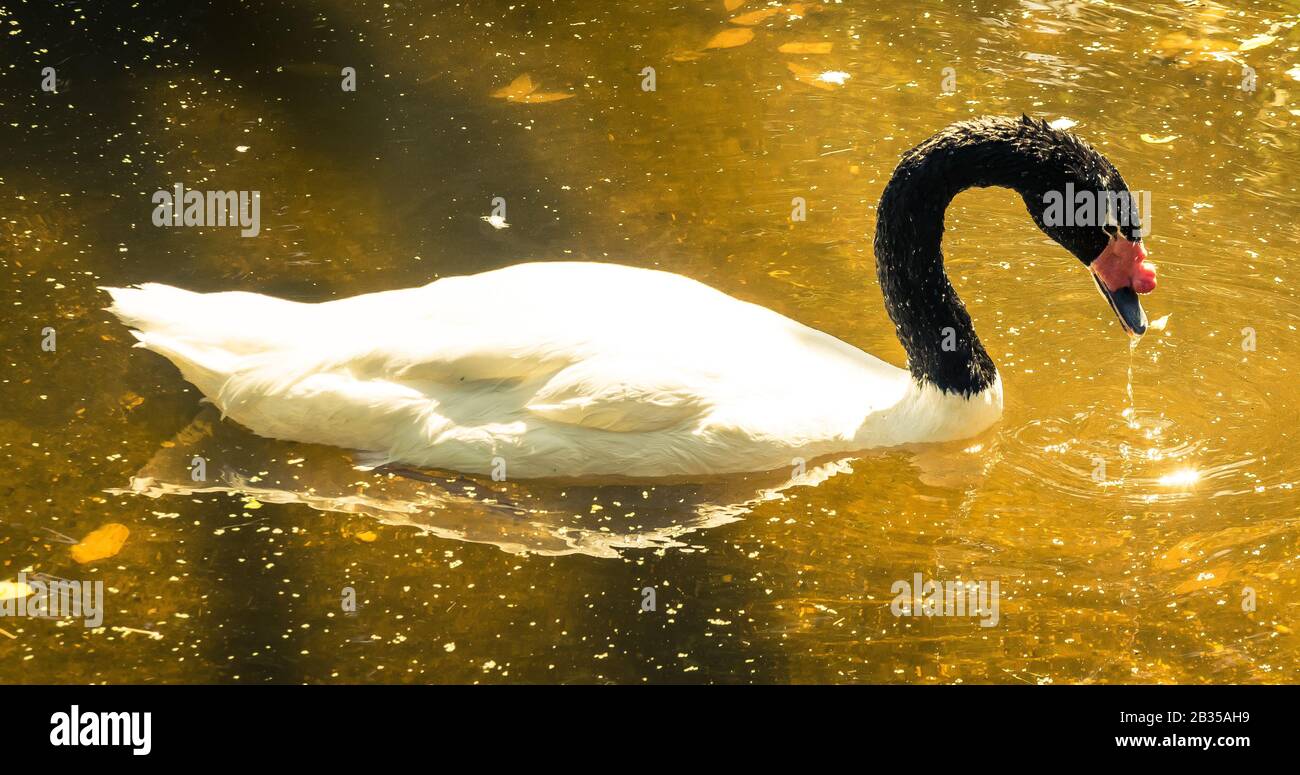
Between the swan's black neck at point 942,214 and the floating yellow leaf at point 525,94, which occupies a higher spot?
the floating yellow leaf at point 525,94

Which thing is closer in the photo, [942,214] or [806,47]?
[942,214]

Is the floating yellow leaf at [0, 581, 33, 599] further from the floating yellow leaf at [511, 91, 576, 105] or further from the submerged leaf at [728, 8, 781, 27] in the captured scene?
the submerged leaf at [728, 8, 781, 27]

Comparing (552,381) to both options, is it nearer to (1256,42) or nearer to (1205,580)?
(1205,580)

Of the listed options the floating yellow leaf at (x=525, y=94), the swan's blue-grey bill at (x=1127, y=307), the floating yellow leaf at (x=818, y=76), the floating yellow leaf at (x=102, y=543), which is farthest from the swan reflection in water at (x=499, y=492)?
the floating yellow leaf at (x=818, y=76)


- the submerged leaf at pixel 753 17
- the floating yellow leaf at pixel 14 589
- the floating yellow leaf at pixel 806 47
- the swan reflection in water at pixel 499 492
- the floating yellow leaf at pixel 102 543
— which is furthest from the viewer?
the submerged leaf at pixel 753 17

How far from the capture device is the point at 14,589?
15.9 ft

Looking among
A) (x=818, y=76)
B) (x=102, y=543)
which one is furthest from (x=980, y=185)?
(x=102, y=543)

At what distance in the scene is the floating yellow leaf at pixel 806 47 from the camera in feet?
28.3

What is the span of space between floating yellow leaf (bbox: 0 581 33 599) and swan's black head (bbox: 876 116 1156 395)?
317cm

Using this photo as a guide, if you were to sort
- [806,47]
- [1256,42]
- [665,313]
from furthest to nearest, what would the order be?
[806,47], [1256,42], [665,313]

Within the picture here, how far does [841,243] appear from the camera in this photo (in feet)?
22.7

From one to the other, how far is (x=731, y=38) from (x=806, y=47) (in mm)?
453

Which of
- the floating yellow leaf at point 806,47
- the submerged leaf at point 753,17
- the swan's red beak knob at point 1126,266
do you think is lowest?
the swan's red beak knob at point 1126,266

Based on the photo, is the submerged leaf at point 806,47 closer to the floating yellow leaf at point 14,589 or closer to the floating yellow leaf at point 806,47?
the floating yellow leaf at point 806,47
